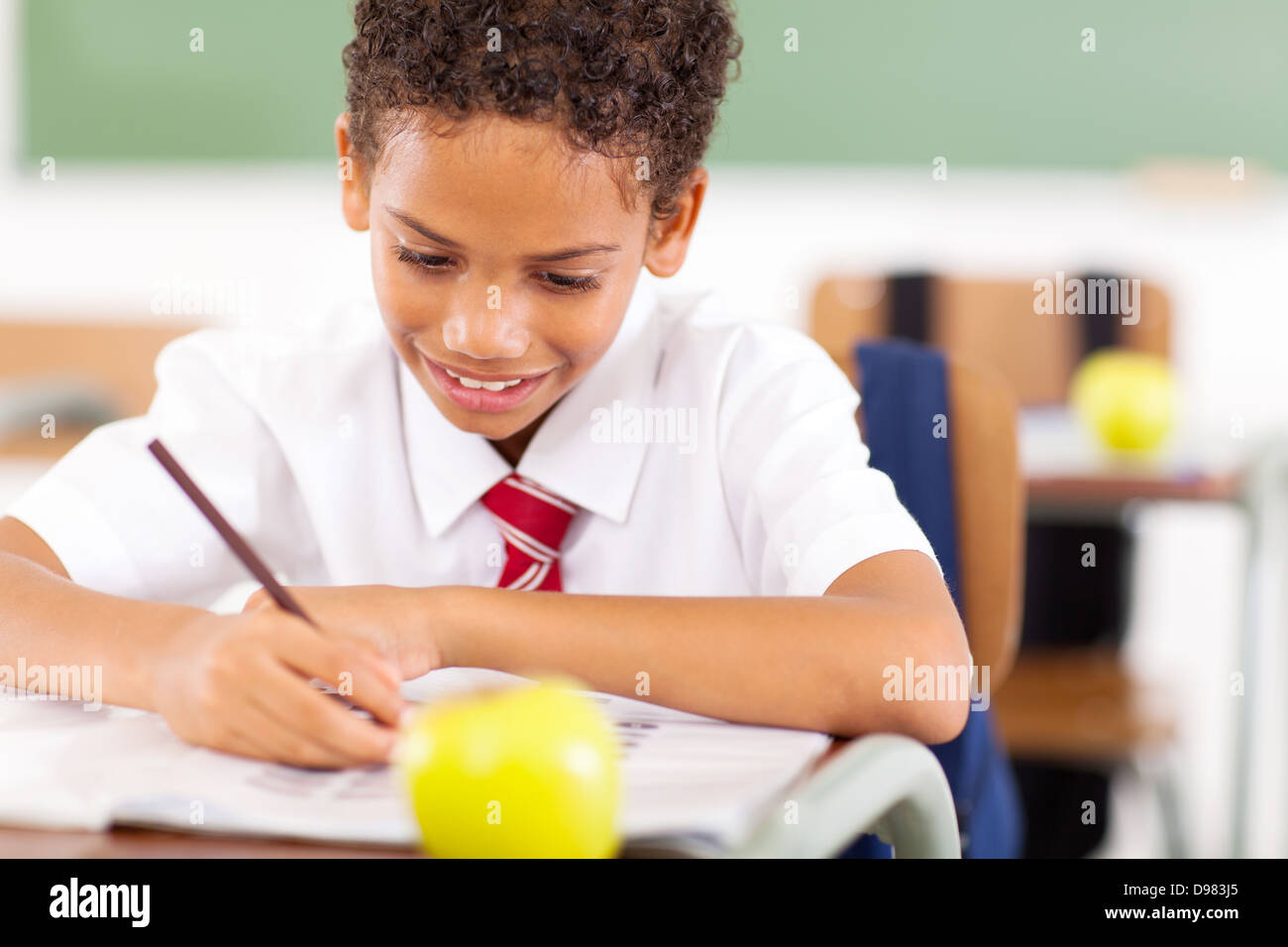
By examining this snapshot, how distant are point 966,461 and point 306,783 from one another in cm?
61

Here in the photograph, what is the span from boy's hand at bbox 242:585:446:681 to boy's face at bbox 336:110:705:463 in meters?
0.16

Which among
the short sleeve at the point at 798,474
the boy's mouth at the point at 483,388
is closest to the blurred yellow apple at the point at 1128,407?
the short sleeve at the point at 798,474

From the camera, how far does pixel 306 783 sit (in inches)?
20.9

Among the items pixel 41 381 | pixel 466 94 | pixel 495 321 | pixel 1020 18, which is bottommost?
pixel 41 381

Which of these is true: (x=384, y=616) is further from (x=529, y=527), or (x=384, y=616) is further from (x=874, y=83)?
(x=874, y=83)

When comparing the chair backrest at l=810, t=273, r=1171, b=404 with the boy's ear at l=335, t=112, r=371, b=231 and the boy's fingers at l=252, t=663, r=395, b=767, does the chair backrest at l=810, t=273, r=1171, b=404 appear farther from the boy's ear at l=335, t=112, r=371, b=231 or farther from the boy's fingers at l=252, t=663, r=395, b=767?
the boy's fingers at l=252, t=663, r=395, b=767

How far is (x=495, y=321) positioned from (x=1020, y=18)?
2507 millimetres

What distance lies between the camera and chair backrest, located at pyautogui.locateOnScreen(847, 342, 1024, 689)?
99cm

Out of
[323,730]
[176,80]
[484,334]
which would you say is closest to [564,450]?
[484,334]

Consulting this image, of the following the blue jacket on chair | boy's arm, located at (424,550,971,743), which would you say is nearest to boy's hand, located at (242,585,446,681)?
boy's arm, located at (424,550,971,743)

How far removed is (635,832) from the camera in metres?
0.47
